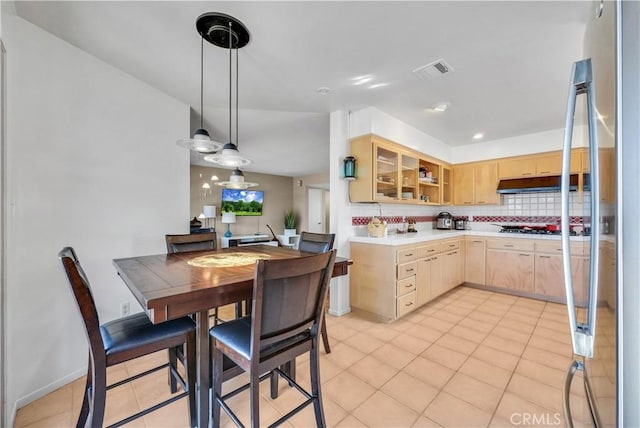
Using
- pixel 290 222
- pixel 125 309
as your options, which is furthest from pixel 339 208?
pixel 290 222

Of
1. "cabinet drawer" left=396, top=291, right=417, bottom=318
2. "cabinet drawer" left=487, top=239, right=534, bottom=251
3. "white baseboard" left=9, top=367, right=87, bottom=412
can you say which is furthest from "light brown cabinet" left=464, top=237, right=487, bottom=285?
"white baseboard" left=9, top=367, right=87, bottom=412

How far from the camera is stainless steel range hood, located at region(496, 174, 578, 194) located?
11.7 feet

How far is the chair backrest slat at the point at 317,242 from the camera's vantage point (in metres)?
2.29

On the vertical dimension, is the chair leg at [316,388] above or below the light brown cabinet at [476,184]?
below

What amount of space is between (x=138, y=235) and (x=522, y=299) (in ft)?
15.1

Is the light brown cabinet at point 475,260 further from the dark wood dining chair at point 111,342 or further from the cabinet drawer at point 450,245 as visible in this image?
the dark wood dining chair at point 111,342

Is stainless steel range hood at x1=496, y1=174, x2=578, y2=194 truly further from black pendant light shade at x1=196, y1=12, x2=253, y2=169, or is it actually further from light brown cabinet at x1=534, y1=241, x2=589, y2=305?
black pendant light shade at x1=196, y1=12, x2=253, y2=169

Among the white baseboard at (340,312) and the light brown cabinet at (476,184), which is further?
the light brown cabinet at (476,184)

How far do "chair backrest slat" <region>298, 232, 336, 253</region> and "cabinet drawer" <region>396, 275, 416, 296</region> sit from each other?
3.22 ft

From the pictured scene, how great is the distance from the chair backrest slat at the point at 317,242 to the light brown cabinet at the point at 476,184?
3.16 m

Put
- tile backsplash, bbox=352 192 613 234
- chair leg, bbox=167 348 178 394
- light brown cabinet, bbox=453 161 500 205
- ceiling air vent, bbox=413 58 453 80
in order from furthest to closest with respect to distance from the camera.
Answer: light brown cabinet, bbox=453 161 500 205
tile backsplash, bbox=352 192 613 234
ceiling air vent, bbox=413 58 453 80
chair leg, bbox=167 348 178 394

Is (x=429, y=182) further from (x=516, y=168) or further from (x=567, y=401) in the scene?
(x=567, y=401)

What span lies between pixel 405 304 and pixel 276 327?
6.77 feet

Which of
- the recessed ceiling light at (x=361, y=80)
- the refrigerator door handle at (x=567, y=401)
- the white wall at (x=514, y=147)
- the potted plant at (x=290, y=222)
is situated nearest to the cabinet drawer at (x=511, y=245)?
the white wall at (x=514, y=147)
